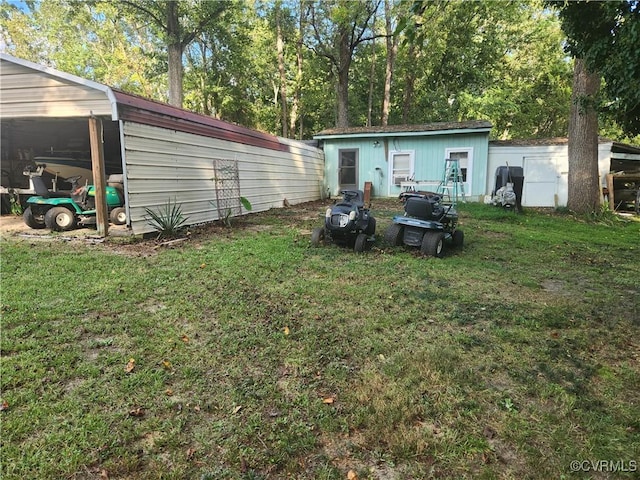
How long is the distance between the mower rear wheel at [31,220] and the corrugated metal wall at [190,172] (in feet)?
8.45

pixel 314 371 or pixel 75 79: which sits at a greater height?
pixel 75 79

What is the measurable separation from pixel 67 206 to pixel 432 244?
23.8 feet

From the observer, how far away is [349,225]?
19.4 feet

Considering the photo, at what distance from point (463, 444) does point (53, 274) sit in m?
4.75

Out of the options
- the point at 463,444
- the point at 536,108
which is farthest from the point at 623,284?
the point at 536,108

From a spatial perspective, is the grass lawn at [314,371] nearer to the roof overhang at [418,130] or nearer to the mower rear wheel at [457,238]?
the mower rear wheel at [457,238]

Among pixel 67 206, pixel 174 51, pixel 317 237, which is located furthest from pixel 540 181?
pixel 174 51

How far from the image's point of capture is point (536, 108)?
2122cm

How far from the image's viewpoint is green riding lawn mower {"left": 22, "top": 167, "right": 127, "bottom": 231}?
7.18 metres

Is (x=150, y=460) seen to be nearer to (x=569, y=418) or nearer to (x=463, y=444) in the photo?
(x=463, y=444)

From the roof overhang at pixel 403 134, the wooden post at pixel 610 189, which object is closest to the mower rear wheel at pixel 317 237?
the roof overhang at pixel 403 134

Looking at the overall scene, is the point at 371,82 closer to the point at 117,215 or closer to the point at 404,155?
the point at 404,155

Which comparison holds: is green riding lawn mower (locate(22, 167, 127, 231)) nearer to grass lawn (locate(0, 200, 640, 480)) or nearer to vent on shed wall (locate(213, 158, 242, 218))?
vent on shed wall (locate(213, 158, 242, 218))

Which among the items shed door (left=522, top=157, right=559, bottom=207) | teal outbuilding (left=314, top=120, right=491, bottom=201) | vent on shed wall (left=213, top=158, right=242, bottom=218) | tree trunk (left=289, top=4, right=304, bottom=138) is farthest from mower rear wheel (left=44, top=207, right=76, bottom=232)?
tree trunk (left=289, top=4, right=304, bottom=138)
